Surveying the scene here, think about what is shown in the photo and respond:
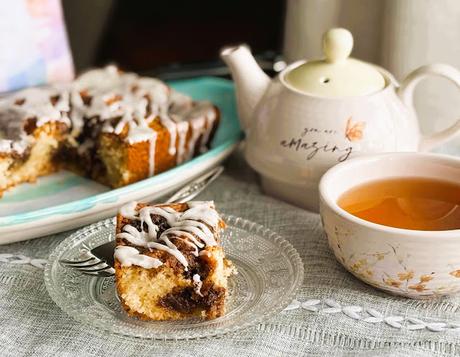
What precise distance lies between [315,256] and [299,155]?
6.7 inches

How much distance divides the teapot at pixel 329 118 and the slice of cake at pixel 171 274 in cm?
28

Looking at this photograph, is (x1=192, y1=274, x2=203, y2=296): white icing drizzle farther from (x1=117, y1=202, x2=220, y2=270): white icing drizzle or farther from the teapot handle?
the teapot handle

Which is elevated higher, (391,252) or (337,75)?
(337,75)

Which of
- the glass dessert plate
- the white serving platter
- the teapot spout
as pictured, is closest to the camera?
the glass dessert plate

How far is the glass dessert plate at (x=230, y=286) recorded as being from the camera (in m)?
0.90

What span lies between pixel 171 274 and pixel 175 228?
0.07 m

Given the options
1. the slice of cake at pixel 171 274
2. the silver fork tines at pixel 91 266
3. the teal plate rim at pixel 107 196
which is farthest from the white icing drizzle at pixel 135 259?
the teal plate rim at pixel 107 196

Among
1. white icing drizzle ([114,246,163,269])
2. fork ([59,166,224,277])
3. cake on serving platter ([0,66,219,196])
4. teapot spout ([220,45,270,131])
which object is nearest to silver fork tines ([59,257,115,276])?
fork ([59,166,224,277])

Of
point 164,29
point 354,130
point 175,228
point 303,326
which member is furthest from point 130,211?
point 164,29

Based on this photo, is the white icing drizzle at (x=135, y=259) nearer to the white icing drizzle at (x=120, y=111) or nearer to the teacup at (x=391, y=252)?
the teacup at (x=391, y=252)

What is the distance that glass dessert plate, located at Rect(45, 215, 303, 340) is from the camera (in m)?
0.90

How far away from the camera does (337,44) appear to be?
1149 mm

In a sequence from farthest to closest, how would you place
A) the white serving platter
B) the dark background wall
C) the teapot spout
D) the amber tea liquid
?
the dark background wall < the teapot spout < the white serving platter < the amber tea liquid

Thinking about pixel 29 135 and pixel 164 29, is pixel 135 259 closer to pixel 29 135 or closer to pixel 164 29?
pixel 29 135
